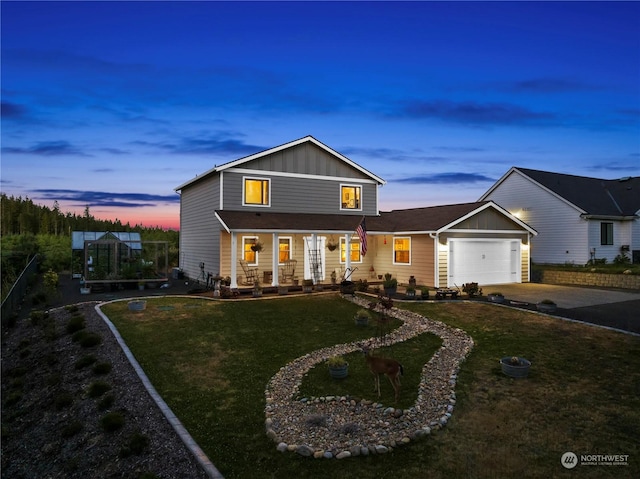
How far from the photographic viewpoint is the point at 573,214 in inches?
1040

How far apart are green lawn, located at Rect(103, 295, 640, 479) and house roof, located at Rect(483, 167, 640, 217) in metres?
18.6

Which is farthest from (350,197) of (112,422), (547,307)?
(112,422)

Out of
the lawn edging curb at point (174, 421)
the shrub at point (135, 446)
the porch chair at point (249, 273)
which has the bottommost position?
the shrub at point (135, 446)

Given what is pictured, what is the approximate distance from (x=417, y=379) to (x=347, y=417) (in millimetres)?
2181

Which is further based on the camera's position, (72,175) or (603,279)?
(72,175)

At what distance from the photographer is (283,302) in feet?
52.1

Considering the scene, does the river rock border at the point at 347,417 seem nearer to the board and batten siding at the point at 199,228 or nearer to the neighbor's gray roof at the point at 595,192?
the board and batten siding at the point at 199,228

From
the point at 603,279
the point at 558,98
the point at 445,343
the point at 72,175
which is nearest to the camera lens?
the point at 445,343

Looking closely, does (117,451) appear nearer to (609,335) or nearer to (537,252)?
(609,335)

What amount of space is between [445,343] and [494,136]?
33805 millimetres

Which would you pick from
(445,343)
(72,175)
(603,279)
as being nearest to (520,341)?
(445,343)

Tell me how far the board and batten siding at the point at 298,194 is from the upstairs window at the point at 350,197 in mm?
221

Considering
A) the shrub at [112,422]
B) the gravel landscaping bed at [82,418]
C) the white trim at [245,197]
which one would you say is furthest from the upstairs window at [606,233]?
the shrub at [112,422]

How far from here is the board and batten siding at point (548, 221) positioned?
26.2 m
